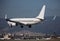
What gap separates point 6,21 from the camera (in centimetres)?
365

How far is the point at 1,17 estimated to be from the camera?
370cm

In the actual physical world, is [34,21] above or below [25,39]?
above

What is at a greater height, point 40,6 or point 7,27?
point 40,6

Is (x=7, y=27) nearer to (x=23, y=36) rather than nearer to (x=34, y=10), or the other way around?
(x=23, y=36)

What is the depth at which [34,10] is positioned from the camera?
3.73m

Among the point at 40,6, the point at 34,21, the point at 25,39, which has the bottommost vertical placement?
the point at 25,39

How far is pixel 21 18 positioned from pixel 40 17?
1.09ft

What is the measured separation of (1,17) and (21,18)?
0.35 meters

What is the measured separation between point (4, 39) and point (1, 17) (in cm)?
39

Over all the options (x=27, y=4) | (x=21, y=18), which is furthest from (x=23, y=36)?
(x=27, y=4)

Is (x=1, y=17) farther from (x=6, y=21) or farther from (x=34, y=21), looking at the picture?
(x=34, y=21)

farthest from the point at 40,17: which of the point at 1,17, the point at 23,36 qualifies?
the point at 1,17

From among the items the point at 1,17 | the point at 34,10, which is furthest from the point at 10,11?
the point at 34,10

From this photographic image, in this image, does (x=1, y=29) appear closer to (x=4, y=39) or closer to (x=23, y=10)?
(x=4, y=39)
